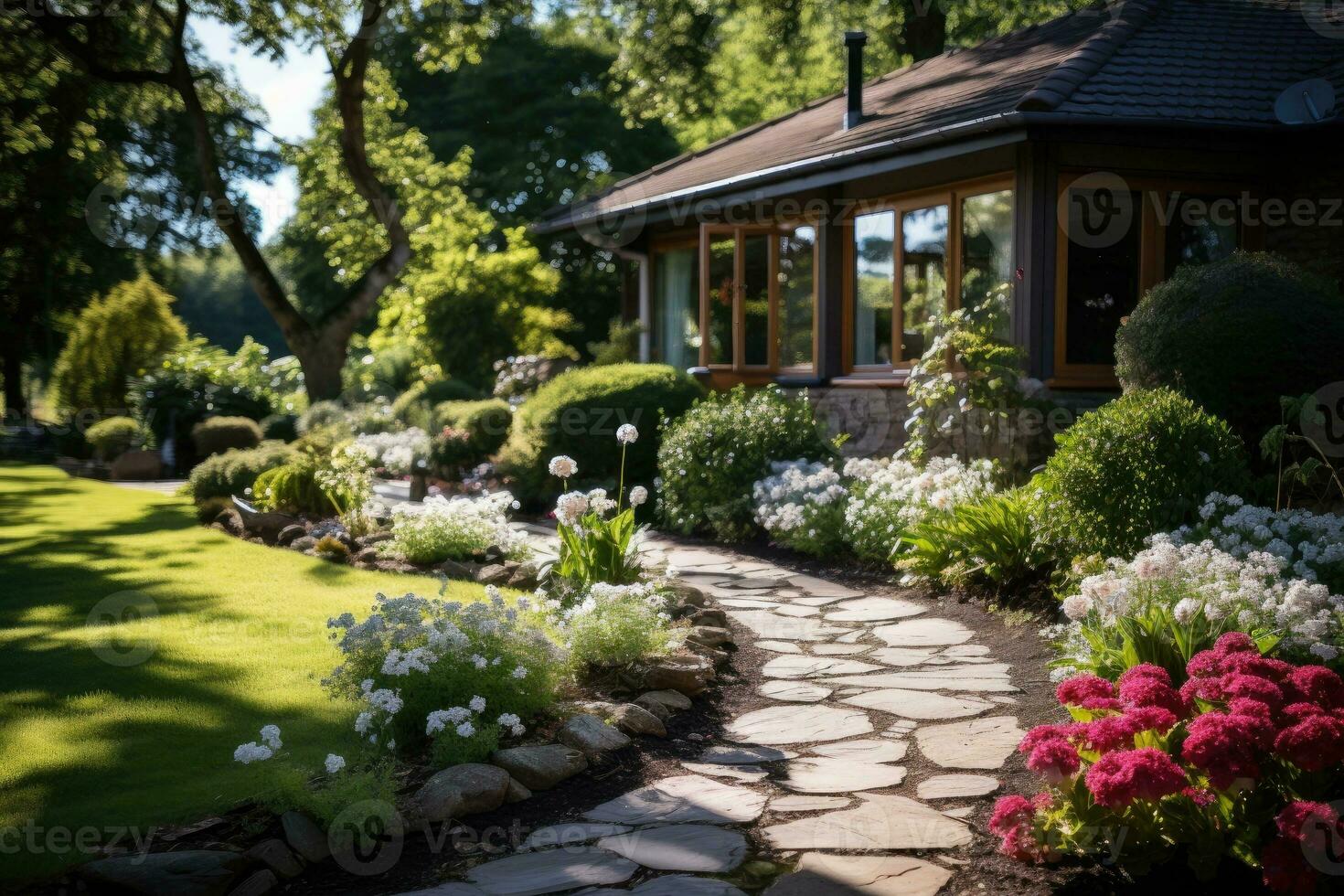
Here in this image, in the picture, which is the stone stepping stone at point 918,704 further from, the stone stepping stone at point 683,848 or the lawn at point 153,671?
the lawn at point 153,671

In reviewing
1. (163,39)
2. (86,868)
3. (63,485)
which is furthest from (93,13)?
(86,868)

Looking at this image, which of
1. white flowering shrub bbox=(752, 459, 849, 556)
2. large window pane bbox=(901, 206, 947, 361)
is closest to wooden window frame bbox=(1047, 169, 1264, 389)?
large window pane bbox=(901, 206, 947, 361)

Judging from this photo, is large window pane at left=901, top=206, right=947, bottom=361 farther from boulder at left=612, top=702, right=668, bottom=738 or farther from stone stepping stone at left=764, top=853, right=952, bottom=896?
stone stepping stone at left=764, top=853, right=952, bottom=896

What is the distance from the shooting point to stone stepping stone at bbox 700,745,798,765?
400cm

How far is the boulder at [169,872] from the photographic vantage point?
2.92 m

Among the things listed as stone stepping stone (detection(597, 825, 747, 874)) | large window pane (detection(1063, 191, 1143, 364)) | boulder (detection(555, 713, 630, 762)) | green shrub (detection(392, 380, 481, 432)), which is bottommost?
stone stepping stone (detection(597, 825, 747, 874))

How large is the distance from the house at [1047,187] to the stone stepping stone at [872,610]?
12.4ft

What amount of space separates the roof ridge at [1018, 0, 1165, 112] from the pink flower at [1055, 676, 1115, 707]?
20.6 feet

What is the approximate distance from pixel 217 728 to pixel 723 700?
2067mm

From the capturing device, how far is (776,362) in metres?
13.7

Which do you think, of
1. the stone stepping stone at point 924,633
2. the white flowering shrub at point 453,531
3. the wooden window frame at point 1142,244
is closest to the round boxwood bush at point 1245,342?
the wooden window frame at point 1142,244

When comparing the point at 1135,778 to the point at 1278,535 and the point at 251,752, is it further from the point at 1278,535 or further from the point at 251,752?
the point at 1278,535

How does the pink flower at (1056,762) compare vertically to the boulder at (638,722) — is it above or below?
above

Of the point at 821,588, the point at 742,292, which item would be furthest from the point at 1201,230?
the point at 821,588
